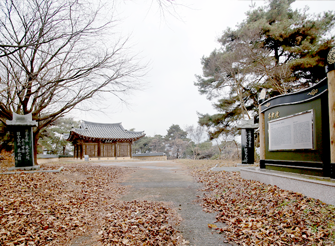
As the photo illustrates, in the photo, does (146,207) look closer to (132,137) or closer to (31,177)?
(31,177)

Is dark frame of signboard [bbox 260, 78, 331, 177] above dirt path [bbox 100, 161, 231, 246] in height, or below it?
above

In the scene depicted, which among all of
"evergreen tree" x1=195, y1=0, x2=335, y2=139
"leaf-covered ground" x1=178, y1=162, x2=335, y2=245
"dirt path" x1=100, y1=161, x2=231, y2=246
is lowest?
"dirt path" x1=100, y1=161, x2=231, y2=246

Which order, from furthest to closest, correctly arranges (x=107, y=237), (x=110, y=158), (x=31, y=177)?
1. (x=110, y=158)
2. (x=31, y=177)
3. (x=107, y=237)

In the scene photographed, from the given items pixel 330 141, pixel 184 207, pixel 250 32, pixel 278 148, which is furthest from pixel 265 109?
pixel 250 32

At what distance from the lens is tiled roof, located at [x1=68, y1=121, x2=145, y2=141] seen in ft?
81.8

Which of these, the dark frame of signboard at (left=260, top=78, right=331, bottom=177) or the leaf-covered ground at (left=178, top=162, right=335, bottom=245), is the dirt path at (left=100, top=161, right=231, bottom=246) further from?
the dark frame of signboard at (left=260, top=78, right=331, bottom=177)

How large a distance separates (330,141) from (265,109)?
123 inches

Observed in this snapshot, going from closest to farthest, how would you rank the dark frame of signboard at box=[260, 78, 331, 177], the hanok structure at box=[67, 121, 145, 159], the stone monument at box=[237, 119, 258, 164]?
the dark frame of signboard at box=[260, 78, 331, 177]
the stone monument at box=[237, 119, 258, 164]
the hanok structure at box=[67, 121, 145, 159]

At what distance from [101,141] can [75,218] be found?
22.5 meters

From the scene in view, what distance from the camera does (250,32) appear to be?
45.4 ft

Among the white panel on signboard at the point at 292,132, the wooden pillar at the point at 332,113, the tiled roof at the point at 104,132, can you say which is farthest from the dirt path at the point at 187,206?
the tiled roof at the point at 104,132

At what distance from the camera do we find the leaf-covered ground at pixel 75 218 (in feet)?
10.8

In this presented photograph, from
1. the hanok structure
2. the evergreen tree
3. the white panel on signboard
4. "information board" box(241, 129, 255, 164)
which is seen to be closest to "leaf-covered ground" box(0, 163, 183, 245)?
the white panel on signboard

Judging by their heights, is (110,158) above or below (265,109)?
below
